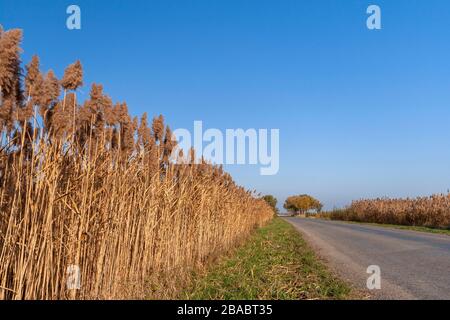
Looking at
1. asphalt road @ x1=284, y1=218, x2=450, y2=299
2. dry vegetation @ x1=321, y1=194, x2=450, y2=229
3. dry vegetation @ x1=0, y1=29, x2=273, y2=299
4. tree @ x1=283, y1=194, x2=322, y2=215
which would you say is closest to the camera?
dry vegetation @ x1=0, y1=29, x2=273, y2=299

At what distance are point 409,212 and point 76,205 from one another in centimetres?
2976

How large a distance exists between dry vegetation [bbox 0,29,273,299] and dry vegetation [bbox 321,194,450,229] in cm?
2124

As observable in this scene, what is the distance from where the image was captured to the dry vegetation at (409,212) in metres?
25.4

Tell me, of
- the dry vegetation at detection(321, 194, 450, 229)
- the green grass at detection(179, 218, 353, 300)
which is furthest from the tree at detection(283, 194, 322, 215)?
the green grass at detection(179, 218, 353, 300)

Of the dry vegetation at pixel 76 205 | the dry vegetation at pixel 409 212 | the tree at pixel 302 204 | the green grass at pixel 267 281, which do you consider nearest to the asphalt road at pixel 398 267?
the green grass at pixel 267 281

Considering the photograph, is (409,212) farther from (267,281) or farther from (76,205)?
(76,205)

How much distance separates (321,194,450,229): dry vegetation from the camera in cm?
2542

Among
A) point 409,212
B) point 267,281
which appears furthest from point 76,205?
point 409,212

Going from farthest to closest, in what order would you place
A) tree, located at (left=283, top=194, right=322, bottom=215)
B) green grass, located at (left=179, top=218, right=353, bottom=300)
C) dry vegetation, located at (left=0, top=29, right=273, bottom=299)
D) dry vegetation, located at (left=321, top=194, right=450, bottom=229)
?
tree, located at (left=283, top=194, right=322, bottom=215), dry vegetation, located at (left=321, top=194, right=450, bottom=229), green grass, located at (left=179, top=218, right=353, bottom=300), dry vegetation, located at (left=0, top=29, right=273, bottom=299)

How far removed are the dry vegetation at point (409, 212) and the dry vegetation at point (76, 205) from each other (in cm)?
2124

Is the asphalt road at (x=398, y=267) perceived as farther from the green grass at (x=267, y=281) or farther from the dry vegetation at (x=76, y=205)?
the dry vegetation at (x=76, y=205)

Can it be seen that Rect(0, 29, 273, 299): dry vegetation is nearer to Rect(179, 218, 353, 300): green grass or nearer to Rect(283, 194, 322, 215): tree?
Rect(179, 218, 353, 300): green grass
